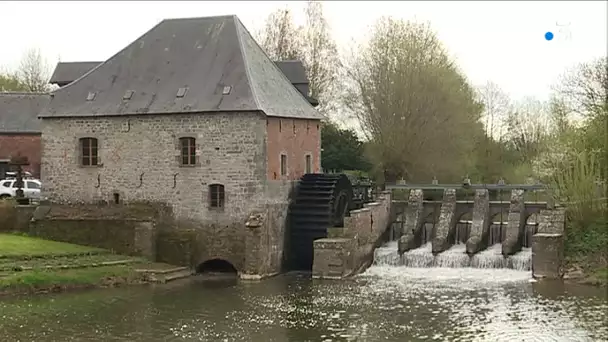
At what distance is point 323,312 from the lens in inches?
783

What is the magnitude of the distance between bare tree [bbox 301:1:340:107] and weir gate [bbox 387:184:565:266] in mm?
12314

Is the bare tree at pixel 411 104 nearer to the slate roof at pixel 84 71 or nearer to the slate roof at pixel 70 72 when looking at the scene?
the slate roof at pixel 84 71

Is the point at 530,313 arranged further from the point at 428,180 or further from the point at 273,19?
the point at 273,19

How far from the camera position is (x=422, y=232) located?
98.2 ft

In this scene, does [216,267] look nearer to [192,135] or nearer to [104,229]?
[104,229]

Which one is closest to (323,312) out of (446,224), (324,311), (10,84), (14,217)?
(324,311)

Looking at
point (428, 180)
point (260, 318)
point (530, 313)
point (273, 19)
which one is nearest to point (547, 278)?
point (530, 313)

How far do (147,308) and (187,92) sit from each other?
8.92 metres

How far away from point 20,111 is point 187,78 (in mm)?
13130

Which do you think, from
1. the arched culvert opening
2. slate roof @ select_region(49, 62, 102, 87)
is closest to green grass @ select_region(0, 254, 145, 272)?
the arched culvert opening

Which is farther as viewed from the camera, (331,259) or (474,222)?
(474,222)

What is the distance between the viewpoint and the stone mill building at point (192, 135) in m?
26.2

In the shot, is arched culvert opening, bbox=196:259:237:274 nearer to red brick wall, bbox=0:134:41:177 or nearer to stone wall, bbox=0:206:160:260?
stone wall, bbox=0:206:160:260

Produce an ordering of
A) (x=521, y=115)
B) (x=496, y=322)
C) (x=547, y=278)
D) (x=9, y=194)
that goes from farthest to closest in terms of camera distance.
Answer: (x=521, y=115) → (x=9, y=194) → (x=547, y=278) → (x=496, y=322)
